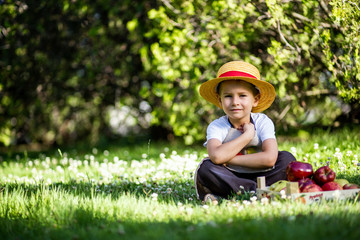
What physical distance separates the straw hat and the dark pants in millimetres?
525

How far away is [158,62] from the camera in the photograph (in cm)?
627

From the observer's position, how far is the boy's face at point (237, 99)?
11.0 ft

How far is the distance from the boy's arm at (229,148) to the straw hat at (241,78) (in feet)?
1.37

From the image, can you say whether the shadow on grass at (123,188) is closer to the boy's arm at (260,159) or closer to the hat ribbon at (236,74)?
the boy's arm at (260,159)

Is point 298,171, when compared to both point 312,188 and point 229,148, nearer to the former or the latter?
point 312,188

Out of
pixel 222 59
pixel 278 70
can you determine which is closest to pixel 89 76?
pixel 222 59

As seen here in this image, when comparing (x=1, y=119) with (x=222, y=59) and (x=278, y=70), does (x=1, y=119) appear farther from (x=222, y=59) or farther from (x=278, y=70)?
(x=278, y=70)

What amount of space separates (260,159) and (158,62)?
11.1 feet

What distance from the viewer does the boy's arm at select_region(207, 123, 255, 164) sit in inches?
126

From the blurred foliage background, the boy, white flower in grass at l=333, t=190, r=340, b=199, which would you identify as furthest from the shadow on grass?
the blurred foliage background

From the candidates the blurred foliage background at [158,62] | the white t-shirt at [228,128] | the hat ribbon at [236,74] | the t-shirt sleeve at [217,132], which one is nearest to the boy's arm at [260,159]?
the white t-shirt at [228,128]

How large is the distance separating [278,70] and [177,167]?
6.85 feet

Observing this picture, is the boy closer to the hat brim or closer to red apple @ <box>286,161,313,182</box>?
the hat brim

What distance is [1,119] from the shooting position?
7992mm
